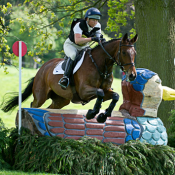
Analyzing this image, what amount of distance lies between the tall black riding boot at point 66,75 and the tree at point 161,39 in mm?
2413

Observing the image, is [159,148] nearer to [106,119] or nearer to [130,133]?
[130,133]

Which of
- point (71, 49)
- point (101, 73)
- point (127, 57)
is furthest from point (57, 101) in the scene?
point (127, 57)

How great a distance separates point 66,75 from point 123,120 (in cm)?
113

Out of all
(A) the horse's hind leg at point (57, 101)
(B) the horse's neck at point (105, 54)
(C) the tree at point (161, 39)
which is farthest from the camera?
(C) the tree at point (161, 39)

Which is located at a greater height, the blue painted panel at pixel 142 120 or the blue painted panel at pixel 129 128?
the blue painted panel at pixel 142 120

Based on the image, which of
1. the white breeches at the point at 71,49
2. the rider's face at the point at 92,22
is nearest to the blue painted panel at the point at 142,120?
the white breeches at the point at 71,49

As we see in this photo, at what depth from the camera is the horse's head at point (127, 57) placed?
3.91m

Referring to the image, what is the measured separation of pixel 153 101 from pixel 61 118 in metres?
1.49

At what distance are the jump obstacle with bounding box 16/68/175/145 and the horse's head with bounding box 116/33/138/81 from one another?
2.13 ft

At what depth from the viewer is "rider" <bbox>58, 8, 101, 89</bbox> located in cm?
438

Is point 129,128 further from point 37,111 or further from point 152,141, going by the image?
point 37,111

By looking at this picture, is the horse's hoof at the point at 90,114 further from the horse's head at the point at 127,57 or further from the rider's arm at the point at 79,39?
the rider's arm at the point at 79,39

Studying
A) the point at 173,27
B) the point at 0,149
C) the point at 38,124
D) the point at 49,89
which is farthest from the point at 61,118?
the point at 173,27

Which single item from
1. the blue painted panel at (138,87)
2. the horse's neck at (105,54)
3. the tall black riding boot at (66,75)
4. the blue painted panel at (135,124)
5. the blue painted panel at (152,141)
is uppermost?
the horse's neck at (105,54)
